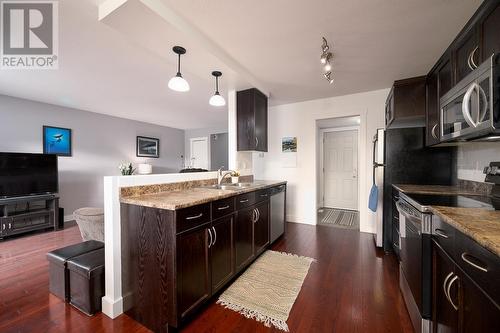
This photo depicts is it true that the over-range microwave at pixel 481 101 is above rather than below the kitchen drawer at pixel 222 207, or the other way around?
above

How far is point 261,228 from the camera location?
8.32 feet

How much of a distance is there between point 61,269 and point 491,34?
362 centimetres

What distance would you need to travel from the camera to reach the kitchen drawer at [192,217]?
1379 mm

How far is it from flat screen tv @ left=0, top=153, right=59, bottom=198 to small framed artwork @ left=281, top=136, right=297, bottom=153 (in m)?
4.29

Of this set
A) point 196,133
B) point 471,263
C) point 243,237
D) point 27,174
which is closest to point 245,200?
point 243,237

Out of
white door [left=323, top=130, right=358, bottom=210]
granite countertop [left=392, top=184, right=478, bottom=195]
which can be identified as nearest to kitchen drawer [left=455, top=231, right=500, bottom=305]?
granite countertop [left=392, top=184, right=478, bottom=195]

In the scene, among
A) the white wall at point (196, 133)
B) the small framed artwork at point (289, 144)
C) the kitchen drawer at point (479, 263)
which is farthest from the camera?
the white wall at point (196, 133)

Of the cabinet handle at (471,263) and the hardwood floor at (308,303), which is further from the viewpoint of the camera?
the hardwood floor at (308,303)

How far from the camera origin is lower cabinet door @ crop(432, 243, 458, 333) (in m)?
1.02

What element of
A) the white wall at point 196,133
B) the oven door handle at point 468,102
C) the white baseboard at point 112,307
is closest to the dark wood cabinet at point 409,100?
the oven door handle at point 468,102

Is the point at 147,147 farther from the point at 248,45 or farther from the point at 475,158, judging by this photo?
the point at 475,158

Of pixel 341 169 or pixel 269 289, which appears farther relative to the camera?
pixel 341 169

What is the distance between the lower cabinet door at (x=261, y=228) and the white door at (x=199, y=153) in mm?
4708

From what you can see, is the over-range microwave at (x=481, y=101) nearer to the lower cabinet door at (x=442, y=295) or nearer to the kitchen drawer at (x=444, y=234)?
the kitchen drawer at (x=444, y=234)
